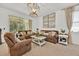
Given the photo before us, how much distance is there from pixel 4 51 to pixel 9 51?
0.96ft

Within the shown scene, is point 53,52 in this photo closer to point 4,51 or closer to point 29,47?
point 29,47

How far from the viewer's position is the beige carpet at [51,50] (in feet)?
13.6

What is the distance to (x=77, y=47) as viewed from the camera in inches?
181

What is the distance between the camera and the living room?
4000 mm

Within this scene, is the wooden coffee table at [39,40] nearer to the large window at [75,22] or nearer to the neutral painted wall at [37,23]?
the neutral painted wall at [37,23]

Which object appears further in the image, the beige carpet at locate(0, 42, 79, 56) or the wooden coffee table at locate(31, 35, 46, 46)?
the wooden coffee table at locate(31, 35, 46, 46)

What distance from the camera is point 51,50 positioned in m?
4.56

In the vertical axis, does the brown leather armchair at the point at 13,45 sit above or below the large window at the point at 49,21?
below

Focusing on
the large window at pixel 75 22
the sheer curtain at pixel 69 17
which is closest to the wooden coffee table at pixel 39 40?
the sheer curtain at pixel 69 17

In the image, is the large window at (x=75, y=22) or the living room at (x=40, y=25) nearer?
the living room at (x=40, y=25)

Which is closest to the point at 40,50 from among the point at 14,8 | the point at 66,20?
the point at 66,20

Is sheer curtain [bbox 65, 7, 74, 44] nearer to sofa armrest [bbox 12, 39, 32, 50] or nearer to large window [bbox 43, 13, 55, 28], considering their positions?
large window [bbox 43, 13, 55, 28]

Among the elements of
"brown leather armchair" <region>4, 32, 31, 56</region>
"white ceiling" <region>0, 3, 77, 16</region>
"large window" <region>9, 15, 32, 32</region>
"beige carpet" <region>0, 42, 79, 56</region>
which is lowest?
"beige carpet" <region>0, 42, 79, 56</region>

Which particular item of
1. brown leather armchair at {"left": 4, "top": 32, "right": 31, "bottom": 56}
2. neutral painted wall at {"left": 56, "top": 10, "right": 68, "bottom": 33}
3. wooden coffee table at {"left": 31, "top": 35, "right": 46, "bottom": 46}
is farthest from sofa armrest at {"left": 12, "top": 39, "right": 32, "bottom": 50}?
neutral painted wall at {"left": 56, "top": 10, "right": 68, "bottom": 33}
